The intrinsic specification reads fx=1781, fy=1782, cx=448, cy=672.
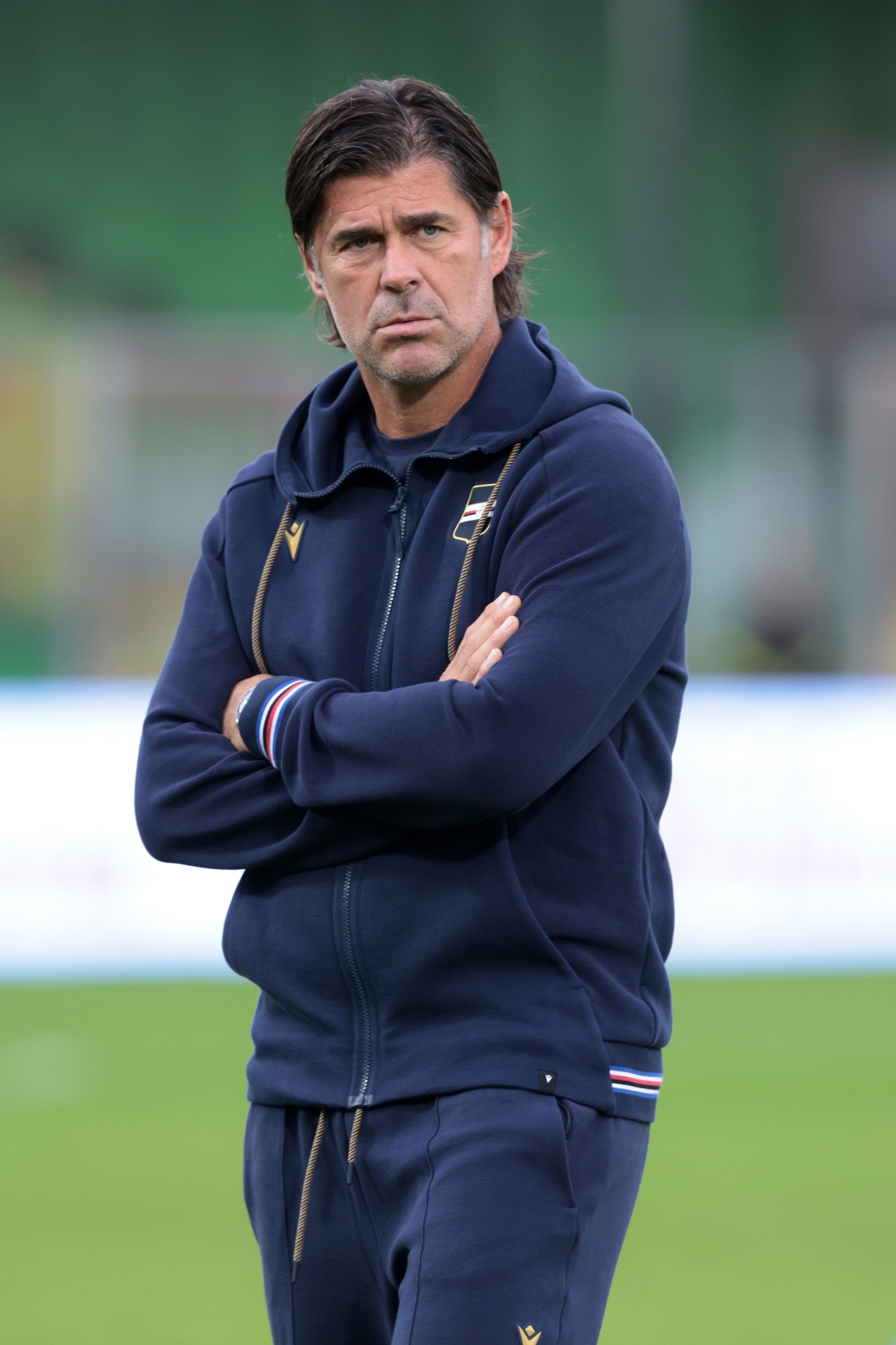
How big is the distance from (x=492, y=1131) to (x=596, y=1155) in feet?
0.44

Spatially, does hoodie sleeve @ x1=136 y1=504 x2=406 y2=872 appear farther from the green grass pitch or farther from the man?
the green grass pitch

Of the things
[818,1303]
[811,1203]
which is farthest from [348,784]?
[811,1203]

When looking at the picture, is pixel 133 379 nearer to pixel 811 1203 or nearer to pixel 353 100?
pixel 811 1203

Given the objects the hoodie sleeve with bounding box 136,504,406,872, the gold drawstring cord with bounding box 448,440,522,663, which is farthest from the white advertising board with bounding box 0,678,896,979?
the gold drawstring cord with bounding box 448,440,522,663

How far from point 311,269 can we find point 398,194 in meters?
0.24

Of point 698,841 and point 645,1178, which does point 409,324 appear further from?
point 698,841

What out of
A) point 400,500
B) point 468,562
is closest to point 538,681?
point 468,562

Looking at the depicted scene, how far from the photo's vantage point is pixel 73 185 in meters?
13.9

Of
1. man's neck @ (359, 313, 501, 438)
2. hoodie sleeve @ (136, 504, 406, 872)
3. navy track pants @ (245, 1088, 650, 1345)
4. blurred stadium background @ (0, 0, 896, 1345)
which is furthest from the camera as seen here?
blurred stadium background @ (0, 0, 896, 1345)

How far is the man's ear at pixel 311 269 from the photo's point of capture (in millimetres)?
2262

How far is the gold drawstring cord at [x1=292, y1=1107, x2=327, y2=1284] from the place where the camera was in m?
1.99

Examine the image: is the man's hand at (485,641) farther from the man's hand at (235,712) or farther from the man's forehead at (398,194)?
the man's forehead at (398,194)

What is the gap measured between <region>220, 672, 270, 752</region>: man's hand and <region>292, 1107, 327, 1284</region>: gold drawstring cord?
18.6 inches

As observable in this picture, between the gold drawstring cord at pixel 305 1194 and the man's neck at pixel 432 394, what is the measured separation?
84 centimetres
